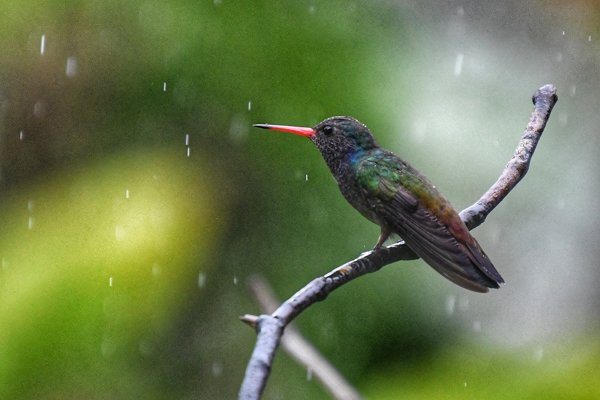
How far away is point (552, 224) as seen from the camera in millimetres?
3080

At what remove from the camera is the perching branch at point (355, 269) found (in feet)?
2.36

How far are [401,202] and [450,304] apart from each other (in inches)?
54.7

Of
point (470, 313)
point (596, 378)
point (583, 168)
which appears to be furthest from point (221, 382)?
point (583, 168)

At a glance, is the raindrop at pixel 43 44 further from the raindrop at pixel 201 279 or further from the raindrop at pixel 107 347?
the raindrop at pixel 107 347

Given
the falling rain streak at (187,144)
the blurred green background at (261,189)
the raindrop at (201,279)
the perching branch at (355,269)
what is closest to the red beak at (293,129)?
the perching branch at (355,269)

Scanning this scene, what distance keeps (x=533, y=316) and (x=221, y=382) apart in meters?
0.98

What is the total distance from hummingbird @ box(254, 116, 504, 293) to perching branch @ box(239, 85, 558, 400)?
0.12 feet

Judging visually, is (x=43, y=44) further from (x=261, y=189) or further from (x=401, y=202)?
(x=401, y=202)

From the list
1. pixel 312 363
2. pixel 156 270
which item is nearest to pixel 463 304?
pixel 156 270

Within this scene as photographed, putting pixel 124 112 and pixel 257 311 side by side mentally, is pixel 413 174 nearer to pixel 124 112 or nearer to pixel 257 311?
pixel 257 311

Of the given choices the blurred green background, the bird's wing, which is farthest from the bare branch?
the blurred green background

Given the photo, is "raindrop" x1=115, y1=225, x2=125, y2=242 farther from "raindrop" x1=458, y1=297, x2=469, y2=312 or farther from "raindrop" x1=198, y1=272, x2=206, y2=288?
"raindrop" x1=458, y1=297, x2=469, y2=312

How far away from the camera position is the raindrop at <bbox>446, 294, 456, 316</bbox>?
8.78 ft

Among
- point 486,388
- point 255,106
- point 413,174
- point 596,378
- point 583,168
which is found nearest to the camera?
point 413,174
